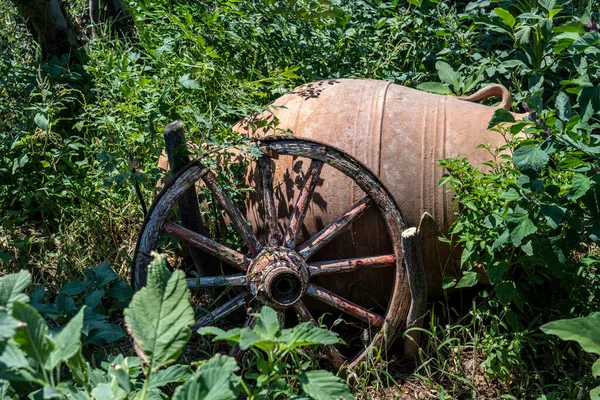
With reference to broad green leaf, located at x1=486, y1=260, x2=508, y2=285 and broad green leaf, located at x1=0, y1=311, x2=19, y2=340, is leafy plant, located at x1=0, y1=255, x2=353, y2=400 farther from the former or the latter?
broad green leaf, located at x1=486, y1=260, x2=508, y2=285

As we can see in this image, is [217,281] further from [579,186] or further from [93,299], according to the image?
[579,186]

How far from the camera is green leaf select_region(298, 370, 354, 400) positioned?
2.00m

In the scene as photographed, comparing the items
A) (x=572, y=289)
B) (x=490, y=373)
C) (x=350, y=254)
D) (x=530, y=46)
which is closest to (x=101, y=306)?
(x=350, y=254)

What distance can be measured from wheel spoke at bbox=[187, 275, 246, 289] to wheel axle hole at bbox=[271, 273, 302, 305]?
147 millimetres

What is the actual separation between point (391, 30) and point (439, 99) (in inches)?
38.6

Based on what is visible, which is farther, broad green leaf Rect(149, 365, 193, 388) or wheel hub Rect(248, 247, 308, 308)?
wheel hub Rect(248, 247, 308, 308)

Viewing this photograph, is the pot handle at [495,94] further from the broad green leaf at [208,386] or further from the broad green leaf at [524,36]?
the broad green leaf at [208,386]

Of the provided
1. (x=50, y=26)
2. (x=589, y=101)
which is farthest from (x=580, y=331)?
(x=50, y=26)

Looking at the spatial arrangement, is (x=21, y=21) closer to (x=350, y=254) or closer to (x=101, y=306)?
(x=101, y=306)

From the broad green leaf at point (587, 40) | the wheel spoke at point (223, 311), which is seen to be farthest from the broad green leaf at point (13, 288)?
the broad green leaf at point (587, 40)

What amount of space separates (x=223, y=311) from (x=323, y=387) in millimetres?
1148

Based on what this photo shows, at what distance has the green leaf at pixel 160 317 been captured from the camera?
178cm

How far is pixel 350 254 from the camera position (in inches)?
127

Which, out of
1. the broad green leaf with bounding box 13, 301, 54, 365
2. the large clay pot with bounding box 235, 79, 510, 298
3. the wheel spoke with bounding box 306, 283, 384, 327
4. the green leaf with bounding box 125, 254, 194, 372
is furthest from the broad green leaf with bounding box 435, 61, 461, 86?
the broad green leaf with bounding box 13, 301, 54, 365
